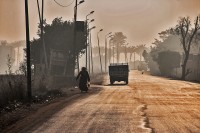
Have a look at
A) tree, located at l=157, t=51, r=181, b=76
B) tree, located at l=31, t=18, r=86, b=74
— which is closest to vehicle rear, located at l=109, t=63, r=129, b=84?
tree, located at l=31, t=18, r=86, b=74

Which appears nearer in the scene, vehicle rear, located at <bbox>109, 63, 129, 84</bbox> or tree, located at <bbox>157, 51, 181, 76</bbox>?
vehicle rear, located at <bbox>109, 63, 129, 84</bbox>

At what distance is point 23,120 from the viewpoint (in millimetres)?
15133

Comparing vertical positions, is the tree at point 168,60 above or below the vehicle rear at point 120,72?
above

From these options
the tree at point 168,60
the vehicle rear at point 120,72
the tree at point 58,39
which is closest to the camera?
the vehicle rear at point 120,72

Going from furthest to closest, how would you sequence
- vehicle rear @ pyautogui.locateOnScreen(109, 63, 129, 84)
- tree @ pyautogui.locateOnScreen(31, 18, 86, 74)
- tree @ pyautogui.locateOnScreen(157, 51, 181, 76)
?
tree @ pyautogui.locateOnScreen(157, 51, 181, 76), tree @ pyautogui.locateOnScreen(31, 18, 86, 74), vehicle rear @ pyautogui.locateOnScreen(109, 63, 129, 84)

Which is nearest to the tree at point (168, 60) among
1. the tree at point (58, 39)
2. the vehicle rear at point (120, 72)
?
the tree at point (58, 39)

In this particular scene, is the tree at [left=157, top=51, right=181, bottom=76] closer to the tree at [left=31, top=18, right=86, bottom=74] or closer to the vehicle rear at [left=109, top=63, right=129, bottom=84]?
the tree at [left=31, top=18, right=86, bottom=74]

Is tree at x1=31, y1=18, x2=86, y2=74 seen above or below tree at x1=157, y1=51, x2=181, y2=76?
above

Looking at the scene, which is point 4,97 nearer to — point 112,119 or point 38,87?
point 112,119

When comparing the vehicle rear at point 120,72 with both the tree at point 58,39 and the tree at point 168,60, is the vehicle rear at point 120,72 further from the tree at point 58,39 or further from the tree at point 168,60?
the tree at point 168,60

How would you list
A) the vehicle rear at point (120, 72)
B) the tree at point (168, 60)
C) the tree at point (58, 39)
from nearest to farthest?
the vehicle rear at point (120, 72) → the tree at point (58, 39) → the tree at point (168, 60)

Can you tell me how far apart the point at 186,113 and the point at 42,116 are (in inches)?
223

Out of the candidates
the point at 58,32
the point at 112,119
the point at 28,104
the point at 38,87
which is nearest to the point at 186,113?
the point at 112,119

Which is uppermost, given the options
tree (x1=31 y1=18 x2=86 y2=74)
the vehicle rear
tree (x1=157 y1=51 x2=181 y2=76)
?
tree (x1=31 y1=18 x2=86 y2=74)
